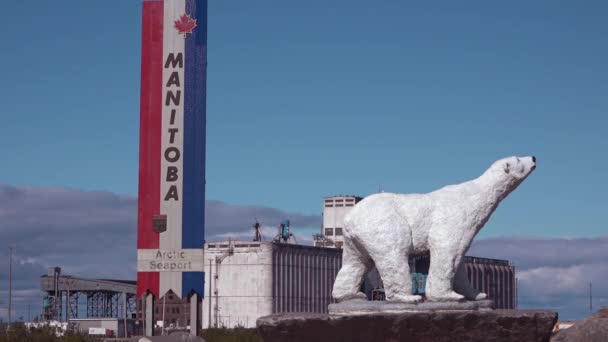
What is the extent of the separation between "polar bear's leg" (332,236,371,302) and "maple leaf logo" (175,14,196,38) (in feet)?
49.3

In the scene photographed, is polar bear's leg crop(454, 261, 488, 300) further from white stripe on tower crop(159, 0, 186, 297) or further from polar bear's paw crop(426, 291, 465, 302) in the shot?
white stripe on tower crop(159, 0, 186, 297)

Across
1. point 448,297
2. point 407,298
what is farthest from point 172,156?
point 448,297

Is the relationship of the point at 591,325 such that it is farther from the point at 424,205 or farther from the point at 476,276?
the point at 476,276

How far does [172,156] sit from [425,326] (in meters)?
15.7

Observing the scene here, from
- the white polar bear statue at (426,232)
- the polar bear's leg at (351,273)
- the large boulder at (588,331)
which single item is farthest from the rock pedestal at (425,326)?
the large boulder at (588,331)

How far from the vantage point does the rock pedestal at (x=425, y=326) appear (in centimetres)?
1420

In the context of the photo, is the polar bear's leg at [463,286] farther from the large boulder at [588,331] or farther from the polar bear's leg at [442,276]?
the large boulder at [588,331]

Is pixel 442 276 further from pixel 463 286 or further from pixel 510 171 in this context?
pixel 510 171

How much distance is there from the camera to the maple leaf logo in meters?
28.8

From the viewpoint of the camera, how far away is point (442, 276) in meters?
14.6

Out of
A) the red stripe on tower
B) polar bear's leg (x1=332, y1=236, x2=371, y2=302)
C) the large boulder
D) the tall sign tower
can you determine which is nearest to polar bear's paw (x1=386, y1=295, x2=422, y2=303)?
polar bear's leg (x1=332, y1=236, x2=371, y2=302)

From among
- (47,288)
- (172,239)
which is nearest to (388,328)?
(172,239)

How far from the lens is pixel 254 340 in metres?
30.6

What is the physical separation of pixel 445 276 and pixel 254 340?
16.8 meters
